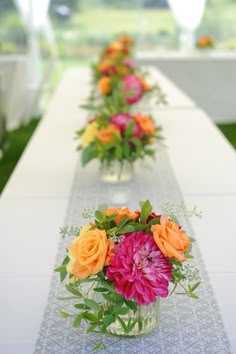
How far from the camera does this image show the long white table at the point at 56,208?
5.23 ft

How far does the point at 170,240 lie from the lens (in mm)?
1321

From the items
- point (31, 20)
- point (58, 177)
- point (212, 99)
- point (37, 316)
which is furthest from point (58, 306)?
point (31, 20)

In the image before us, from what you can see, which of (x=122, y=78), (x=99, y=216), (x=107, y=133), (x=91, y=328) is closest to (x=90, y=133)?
(x=107, y=133)

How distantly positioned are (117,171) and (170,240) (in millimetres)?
1237

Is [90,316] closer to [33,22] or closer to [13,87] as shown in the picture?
[13,87]

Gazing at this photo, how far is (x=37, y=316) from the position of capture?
5.10 feet

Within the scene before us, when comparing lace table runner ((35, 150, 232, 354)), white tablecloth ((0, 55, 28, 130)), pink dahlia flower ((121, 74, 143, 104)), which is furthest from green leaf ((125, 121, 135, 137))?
white tablecloth ((0, 55, 28, 130))

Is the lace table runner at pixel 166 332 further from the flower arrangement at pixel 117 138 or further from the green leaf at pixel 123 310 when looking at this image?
the flower arrangement at pixel 117 138

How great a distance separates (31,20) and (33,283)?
22.1ft

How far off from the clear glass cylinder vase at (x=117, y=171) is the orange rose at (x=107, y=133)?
0.15m

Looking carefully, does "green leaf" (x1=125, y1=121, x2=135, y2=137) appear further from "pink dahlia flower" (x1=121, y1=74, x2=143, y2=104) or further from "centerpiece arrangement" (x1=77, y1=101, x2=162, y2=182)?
"pink dahlia flower" (x1=121, y1=74, x2=143, y2=104)

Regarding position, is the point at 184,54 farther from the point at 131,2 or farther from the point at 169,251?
the point at 169,251

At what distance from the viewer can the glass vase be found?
1.41m

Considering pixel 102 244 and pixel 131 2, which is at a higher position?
pixel 131 2
